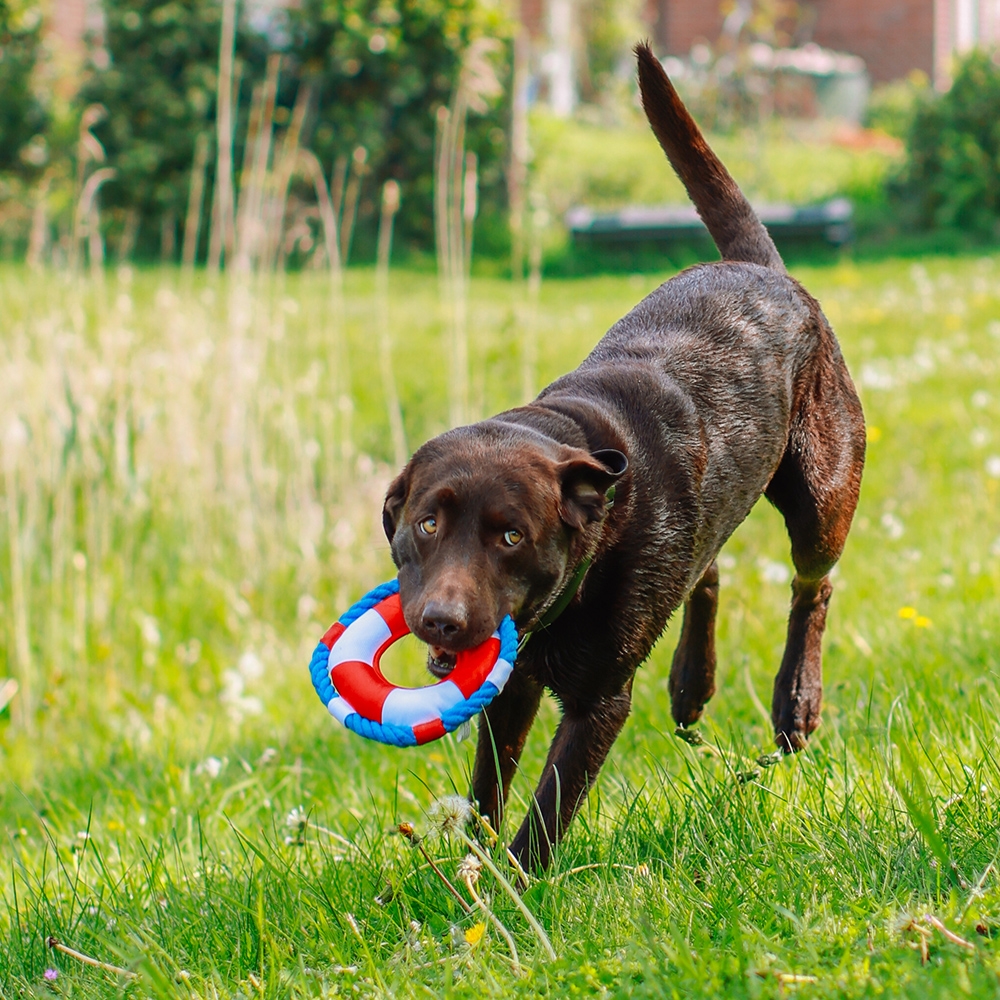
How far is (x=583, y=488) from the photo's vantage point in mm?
2430

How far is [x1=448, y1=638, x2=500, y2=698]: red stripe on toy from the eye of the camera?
2.28 meters

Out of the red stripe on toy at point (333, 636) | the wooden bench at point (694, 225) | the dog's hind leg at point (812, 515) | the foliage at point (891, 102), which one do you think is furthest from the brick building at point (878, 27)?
the red stripe on toy at point (333, 636)

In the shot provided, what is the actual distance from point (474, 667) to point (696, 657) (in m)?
1.31

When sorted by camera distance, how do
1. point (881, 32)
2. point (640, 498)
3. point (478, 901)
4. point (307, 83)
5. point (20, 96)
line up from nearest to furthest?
point (478, 901), point (640, 498), point (307, 83), point (20, 96), point (881, 32)

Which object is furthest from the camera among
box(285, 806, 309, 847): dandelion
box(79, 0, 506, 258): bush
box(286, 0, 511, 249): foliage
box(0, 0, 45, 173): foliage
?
box(0, 0, 45, 173): foliage

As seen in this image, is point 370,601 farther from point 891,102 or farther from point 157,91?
point 891,102

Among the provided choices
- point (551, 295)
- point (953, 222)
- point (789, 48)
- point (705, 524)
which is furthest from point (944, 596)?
point (789, 48)

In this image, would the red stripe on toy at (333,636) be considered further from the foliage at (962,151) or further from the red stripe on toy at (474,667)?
the foliage at (962,151)

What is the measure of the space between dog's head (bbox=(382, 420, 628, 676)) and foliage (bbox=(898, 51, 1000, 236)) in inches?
517

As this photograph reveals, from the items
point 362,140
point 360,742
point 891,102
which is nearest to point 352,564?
point 360,742

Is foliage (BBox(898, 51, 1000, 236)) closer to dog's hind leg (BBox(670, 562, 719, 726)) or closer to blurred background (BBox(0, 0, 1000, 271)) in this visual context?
blurred background (BBox(0, 0, 1000, 271))

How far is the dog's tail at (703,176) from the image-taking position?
335 centimetres

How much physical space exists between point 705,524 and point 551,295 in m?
9.49

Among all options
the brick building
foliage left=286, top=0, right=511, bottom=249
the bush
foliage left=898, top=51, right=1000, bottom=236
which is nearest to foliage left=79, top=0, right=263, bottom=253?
the bush
